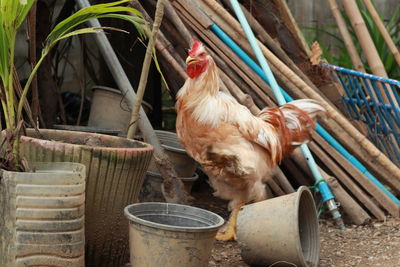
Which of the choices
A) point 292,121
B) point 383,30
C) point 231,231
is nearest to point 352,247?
point 231,231

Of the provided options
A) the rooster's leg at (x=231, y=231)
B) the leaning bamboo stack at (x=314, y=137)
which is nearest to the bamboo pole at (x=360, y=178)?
the leaning bamboo stack at (x=314, y=137)

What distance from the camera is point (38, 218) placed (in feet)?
8.23

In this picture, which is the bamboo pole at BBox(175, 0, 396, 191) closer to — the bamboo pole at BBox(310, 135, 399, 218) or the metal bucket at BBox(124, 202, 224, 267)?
the bamboo pole at BBox(310, 135, 399, 218)

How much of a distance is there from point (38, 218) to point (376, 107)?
302cm

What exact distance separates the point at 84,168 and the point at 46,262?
42 cm

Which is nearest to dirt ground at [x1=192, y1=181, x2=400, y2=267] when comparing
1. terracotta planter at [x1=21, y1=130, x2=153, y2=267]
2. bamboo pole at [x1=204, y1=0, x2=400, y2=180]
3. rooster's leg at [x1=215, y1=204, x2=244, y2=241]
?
rooster's leg at [x1=215, y1=204, x2=244, y2=241]

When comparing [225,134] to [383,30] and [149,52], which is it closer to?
[149,52]

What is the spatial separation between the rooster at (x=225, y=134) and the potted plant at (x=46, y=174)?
630mm

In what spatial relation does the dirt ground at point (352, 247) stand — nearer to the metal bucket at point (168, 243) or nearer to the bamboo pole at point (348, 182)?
the bamboo pole at point (348, 182)

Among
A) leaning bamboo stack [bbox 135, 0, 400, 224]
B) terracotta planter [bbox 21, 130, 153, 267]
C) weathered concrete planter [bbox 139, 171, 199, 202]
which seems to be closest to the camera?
terracotta planter [bbox 21, 130, 153, 267]

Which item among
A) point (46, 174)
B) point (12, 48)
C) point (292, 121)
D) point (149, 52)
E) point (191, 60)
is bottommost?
point (292, 121)

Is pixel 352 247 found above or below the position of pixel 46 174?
below

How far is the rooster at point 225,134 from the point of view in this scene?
11.3 ft

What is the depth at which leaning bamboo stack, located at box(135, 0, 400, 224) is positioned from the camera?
4.21 m
